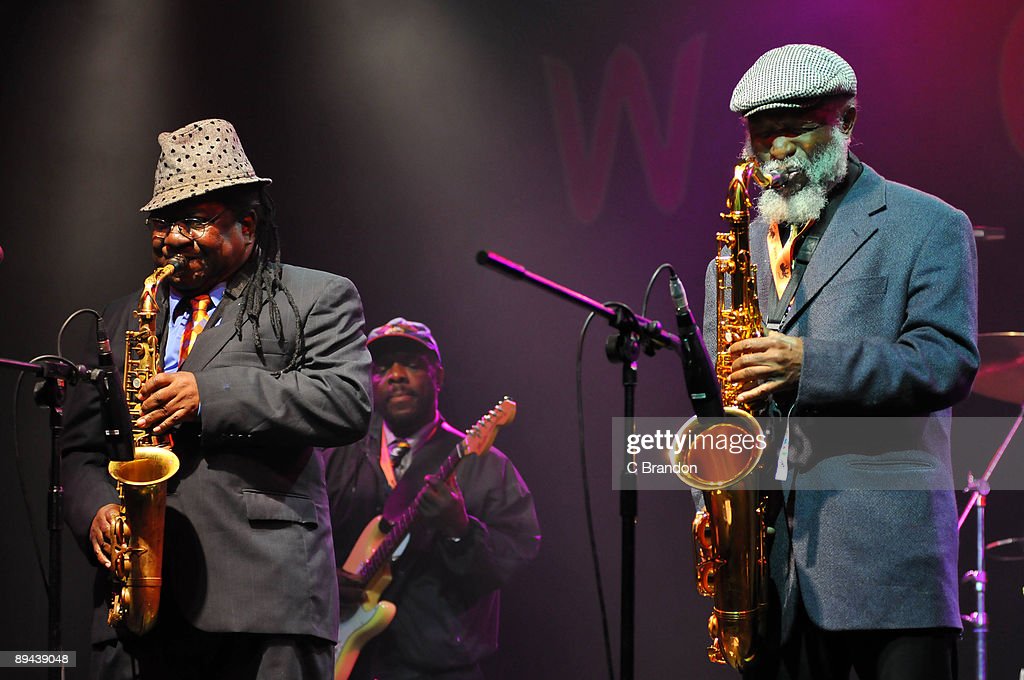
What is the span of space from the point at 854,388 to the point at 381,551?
3.32 m

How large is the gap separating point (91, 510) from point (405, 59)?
325 centimetres

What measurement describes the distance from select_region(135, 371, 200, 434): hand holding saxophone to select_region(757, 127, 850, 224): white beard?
159cm

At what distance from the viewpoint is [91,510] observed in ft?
10.6

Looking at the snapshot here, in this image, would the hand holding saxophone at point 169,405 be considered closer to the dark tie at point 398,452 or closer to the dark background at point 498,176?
the dark tie at point 398,452

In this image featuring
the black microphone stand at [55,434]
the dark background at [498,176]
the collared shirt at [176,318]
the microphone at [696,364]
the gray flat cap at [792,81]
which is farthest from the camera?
the dark background at [498,176]

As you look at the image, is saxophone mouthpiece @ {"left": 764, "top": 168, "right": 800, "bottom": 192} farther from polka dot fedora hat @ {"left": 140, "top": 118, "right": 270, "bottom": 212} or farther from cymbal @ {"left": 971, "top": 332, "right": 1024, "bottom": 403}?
cymbal @ {"left": 971, "top": 332, "right": 1024, "bottom": 403}

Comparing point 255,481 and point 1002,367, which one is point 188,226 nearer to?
point 255,481

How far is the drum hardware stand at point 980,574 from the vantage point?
4895mm

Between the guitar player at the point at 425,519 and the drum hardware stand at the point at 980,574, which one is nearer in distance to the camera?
the drum hardware stand at the point at 980,574

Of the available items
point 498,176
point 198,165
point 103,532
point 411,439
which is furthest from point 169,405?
point 498,176

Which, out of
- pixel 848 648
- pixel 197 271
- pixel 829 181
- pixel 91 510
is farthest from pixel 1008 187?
pixel 91 510

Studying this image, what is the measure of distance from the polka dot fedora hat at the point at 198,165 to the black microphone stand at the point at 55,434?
0.51 meters

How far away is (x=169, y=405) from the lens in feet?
9.98

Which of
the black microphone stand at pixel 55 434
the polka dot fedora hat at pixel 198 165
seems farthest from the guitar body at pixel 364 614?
the polka dot fedora hat at pixel 198 165
